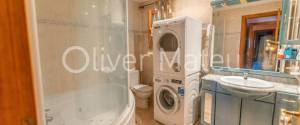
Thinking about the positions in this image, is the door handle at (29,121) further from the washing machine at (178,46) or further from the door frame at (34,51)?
the washing machine at (178,46)

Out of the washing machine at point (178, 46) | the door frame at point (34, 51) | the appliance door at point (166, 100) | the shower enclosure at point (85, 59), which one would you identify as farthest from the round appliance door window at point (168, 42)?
the door frame at point (34, 51)

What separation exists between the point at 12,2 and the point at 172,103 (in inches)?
87.1

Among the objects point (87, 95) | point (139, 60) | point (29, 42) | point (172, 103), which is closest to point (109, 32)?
point (87, 95)

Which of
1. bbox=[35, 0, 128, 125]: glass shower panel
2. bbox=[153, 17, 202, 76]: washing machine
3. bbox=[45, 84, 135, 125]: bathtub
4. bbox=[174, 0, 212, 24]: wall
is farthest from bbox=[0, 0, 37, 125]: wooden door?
bbox=[174, 0, 212, 24]: wall

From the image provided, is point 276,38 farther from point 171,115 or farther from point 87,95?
point 87,95

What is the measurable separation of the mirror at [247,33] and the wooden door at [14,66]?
2316 millimetres

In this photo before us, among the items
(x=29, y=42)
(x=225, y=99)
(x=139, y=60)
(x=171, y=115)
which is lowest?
(x=171, y=115)

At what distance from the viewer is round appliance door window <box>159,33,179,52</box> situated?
2160 millimetres

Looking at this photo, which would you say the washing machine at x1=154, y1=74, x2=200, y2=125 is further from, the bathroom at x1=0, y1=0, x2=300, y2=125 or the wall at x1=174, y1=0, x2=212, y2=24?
the wall at x1=174, y1=0, x2=212, y2=24

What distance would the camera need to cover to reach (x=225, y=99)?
1.88 meters

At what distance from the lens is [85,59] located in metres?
1.83

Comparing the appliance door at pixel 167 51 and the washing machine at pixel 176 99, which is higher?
the appliance door at pixel 167 51

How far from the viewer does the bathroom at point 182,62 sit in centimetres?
155

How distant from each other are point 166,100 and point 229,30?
1414mm
